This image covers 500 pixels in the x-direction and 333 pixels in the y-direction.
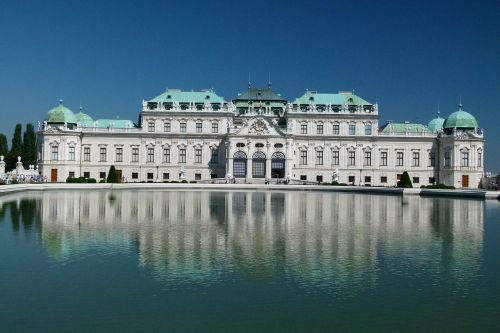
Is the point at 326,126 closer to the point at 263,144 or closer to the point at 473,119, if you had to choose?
the point at 263,144

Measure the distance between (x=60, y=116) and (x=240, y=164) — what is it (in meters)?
30.0

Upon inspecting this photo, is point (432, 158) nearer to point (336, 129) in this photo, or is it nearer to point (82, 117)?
point (336, 129)

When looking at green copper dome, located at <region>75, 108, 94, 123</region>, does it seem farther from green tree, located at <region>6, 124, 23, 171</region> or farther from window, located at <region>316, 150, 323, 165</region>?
window, located at <region>316, 150, 323, 165</region>

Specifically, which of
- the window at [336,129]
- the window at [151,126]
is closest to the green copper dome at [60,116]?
the window at [151,126]

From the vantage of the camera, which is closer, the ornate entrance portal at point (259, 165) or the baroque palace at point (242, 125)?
the ornate entrance portal at point (259, 165)

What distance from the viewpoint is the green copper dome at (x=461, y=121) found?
8406cm

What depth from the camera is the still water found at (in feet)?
40.5

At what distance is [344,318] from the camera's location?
12555 millimetres

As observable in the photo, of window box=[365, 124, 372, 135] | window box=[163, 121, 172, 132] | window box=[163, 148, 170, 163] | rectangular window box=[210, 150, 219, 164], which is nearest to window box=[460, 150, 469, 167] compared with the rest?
window box=[365, 124, 372, 135]

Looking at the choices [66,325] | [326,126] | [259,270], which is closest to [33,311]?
[66,325]

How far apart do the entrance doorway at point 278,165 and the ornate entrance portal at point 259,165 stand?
1433 mm

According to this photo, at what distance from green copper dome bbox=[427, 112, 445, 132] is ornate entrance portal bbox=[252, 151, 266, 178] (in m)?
31.7

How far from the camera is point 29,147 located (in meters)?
97.6

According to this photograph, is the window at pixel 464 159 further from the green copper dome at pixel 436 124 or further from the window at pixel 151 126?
the window at pixel 151 126
